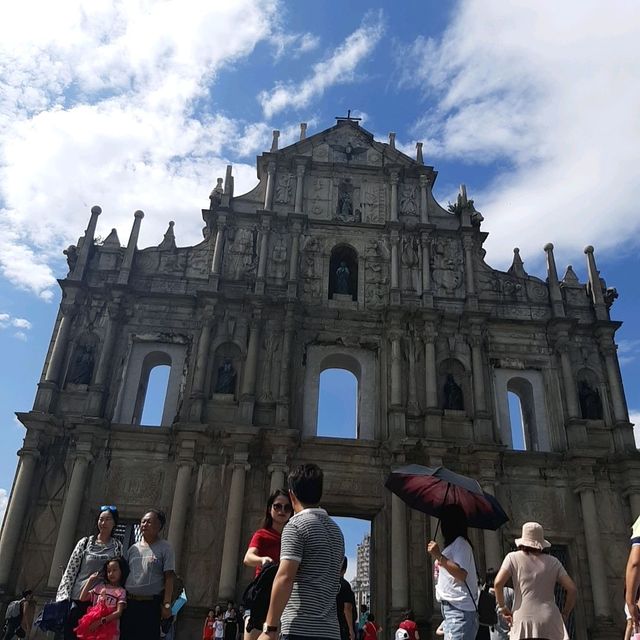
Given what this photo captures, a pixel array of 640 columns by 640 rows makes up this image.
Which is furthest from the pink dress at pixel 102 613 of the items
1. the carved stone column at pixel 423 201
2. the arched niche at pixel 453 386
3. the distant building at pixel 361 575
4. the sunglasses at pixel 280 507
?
the distant building at pixel 361 575

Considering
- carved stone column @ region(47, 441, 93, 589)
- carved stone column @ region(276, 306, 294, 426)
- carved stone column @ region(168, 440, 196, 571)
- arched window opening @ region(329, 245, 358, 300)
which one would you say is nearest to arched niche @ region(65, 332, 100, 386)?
carved stone column @ region(47, 441, 93, 589)

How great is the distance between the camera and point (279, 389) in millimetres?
18125

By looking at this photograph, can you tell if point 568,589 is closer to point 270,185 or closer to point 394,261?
point 394,261

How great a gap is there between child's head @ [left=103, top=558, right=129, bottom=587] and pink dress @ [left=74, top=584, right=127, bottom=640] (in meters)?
0.06

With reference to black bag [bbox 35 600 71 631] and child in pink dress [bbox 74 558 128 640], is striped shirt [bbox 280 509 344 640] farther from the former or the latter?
black bag [bbox 35 600 71 631]

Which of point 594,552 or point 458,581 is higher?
point 594,552

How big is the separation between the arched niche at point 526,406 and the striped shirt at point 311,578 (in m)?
15.3

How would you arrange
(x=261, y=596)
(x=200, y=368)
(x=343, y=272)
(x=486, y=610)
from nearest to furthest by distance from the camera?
(x=261, y=596)
(x=486, y=610)
(x=200, y=368)
(x=343, y=272)

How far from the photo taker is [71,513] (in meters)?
16.0

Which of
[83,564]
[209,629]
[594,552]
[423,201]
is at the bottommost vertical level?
[209,629]

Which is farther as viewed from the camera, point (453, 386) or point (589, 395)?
point (589, 395)

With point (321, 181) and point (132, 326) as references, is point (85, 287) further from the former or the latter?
point (321, 181)

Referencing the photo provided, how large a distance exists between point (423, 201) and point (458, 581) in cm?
1764

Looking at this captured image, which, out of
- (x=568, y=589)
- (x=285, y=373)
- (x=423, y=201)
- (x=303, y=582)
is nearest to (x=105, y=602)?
(x=303, y=582)
